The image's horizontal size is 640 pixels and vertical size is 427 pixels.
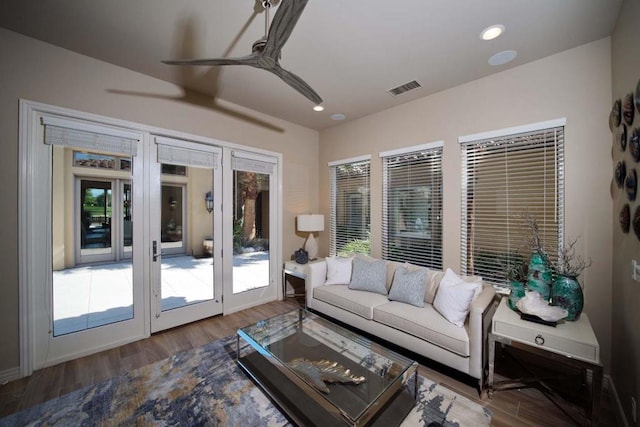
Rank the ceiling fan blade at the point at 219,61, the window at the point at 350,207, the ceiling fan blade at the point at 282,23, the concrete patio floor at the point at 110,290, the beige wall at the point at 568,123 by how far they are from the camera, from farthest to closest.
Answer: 1. the window at the point at 350,207
2. the concrete patio floor at the point at 110,290
3. the beige wall at the point at 568,123
4. the ceiling fan blade at the point at 219,61
5. the ceiling fan blade at the point at 282,23

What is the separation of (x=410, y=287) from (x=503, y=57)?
253 cm

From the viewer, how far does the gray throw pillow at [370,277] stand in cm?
312

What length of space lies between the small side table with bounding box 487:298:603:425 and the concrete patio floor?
3.29 metres

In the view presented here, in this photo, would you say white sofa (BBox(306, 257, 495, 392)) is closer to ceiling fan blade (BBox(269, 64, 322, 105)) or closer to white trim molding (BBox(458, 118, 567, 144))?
white trim molding (BBox(458, 118, 567, 144))

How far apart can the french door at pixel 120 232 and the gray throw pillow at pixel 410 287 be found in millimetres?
2264

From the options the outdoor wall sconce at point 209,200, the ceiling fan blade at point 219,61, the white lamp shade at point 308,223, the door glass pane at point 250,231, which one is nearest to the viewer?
the ceiling fan blade at point 219,61

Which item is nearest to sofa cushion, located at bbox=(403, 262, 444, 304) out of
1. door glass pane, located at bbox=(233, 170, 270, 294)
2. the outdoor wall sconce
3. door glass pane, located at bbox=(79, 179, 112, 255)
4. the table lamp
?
the table lamp

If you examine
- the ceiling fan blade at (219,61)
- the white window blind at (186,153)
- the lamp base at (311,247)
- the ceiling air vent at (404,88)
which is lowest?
the lamp base at (311,247)

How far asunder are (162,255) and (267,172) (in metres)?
1.92

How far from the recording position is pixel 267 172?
4.12 meters

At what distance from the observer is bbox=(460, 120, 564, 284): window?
2467 mm

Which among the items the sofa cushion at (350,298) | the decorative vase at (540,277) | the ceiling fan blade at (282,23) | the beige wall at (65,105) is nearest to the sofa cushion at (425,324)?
the sofa cushion at (350,298)

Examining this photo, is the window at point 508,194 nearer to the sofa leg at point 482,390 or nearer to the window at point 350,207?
the sofa leg at point 482,390

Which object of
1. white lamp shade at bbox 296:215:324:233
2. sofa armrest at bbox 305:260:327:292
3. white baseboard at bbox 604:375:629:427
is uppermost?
white lamp shade at bbox 296:215:324:233
